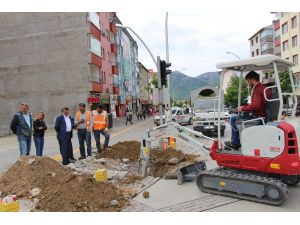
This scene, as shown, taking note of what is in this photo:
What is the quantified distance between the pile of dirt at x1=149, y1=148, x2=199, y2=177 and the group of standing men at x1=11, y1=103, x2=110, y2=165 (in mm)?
2251

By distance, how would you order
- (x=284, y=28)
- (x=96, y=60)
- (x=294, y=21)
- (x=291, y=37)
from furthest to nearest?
(x=284, y=28), (x=291, y=37), (x=294, y=21), (x=96, y=60)

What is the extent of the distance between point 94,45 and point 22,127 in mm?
28260

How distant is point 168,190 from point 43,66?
1278 inches

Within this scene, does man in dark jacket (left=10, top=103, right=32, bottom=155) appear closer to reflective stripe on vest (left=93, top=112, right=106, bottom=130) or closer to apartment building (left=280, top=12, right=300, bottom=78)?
reflective stripe on vest (left=93, top=112, right=106, bottom=130)

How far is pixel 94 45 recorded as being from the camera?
123 ft

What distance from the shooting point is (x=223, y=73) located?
730 cm

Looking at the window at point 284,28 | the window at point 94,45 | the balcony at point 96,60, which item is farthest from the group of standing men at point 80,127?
the window at point 284,28

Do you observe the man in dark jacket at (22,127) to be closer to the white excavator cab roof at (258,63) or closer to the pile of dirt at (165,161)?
the pile of dirt at (165,161)

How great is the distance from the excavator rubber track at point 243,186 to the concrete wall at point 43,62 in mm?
29665

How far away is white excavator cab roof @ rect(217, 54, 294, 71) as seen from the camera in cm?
646

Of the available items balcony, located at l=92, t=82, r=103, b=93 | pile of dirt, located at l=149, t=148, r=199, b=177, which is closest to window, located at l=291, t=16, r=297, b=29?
balcony, located at l=92, t=82, r=103, b=93

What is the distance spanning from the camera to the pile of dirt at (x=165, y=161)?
9156 millimetres

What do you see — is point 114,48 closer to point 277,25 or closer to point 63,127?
point 277,25

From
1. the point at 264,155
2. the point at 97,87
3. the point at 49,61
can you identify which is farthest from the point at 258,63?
the point at 49,61
